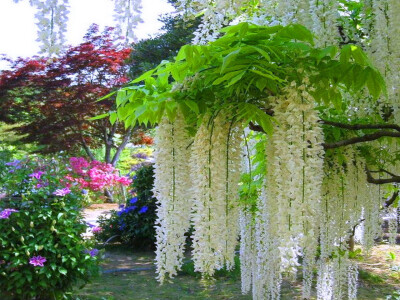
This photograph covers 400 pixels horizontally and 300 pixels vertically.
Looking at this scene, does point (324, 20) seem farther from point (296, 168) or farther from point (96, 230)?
point (96, 230)

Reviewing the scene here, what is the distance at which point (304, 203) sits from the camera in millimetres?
1564

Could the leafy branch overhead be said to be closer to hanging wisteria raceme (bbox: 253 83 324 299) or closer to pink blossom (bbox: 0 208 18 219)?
hanging wisteria raceme (bbox: 253 83 324 299)

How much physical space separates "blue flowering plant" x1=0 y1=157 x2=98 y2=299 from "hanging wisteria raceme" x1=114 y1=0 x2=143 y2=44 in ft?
4.85

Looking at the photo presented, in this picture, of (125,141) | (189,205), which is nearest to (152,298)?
(189,205)

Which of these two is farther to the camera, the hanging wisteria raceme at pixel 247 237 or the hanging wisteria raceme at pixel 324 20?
the hanging wisteria raceme at pixel 247 237

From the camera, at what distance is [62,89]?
1255cm

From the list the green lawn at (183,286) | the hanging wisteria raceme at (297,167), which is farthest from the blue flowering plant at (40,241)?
the hanging wisteria raceme at (297,167)

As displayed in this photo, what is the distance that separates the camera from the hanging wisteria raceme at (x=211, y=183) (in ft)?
5.54

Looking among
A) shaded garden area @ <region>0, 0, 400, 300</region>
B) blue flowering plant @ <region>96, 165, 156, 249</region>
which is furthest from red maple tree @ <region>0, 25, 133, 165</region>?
shaded garden area @ <region>0, 0, 400, 300</region>

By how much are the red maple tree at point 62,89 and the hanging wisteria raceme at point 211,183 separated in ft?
34.8

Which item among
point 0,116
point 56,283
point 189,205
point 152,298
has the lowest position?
point 152,298

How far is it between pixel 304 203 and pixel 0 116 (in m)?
12.9

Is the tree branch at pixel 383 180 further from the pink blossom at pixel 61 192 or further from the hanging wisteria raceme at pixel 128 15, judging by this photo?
the pink blossom at pixel 61 192

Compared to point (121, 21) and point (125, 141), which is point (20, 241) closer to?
point (121, 21)
